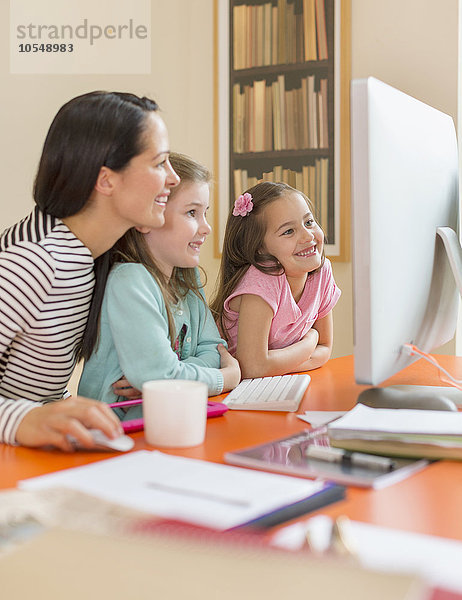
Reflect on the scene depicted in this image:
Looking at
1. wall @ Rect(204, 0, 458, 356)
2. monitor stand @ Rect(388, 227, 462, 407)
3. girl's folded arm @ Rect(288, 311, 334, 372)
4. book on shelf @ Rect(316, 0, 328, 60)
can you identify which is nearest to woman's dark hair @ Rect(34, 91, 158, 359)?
monitor stand @ Rect(388, 227, 462, 407)

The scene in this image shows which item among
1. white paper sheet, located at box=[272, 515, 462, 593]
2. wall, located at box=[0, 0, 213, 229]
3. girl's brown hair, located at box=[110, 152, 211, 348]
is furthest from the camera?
wall, located at box=[0, 0, 213, 229]

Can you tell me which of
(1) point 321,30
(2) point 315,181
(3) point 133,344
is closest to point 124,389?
(3) point 133,344

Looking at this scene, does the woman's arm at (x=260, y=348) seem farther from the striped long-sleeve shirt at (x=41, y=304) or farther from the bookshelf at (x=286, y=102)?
the bookshelf at (x=286, y=102)

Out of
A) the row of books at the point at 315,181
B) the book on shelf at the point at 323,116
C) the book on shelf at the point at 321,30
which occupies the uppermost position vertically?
the book on shelf at the point at 321,30

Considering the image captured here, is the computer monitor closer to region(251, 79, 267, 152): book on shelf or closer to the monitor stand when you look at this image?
the monitor stand

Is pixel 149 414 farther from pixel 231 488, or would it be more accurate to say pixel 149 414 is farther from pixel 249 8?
pixel 249 8

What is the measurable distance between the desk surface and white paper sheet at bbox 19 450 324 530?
0.17 feet

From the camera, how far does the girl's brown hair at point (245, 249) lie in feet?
5.98

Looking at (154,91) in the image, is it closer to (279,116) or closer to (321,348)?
(279,116)

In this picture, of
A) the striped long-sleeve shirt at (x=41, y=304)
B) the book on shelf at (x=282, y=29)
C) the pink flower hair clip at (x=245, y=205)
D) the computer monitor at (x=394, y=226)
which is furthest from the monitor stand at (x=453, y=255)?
the book on shelf at (x=282, y=29)

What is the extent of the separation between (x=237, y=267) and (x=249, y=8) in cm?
155

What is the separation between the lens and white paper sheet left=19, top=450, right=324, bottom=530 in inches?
25.8

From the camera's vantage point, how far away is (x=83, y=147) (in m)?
1.25

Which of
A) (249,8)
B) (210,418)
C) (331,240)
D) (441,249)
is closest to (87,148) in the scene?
(210,418)
